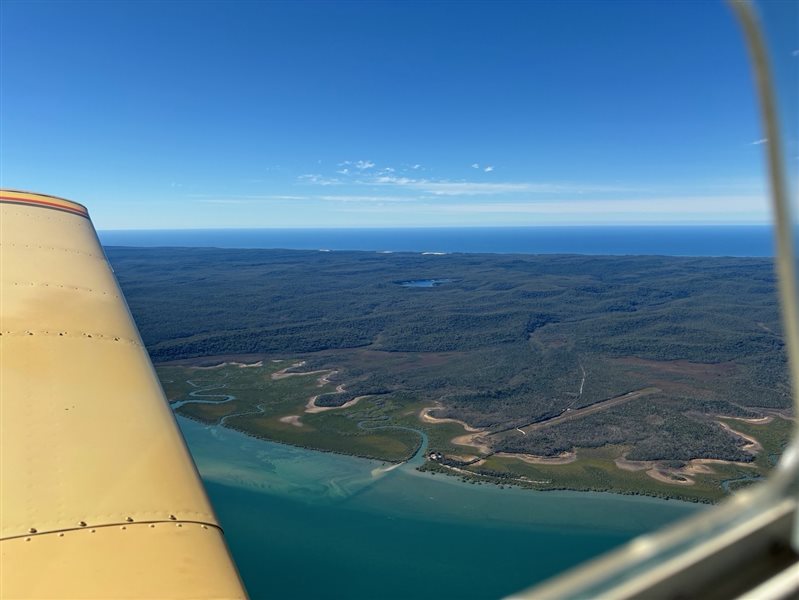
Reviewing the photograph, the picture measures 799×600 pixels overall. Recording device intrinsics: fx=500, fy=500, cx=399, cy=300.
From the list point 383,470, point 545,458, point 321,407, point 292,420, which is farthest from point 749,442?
point 292,420

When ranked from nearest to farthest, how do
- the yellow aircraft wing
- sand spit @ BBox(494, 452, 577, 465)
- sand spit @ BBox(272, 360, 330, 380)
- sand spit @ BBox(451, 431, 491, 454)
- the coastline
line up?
the yellow aircraft wing
the coastline
sand spit @ BBox(494, 452, 577, 465)
sand spit @ BBox(451, 431, 491, 454)
sand spit @ BBox(272, 360, 330, 380)

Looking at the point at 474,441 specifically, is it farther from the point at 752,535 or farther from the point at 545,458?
the point at 752,535

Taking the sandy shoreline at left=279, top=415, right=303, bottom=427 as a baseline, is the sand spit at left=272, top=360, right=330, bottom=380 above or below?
above

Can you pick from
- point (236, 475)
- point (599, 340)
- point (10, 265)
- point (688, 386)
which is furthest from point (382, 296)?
point (10, 265)

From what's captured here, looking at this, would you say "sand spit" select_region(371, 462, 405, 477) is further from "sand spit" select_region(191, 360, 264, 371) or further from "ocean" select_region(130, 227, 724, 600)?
"sand spit" select_region(191, 360, 264, 371)

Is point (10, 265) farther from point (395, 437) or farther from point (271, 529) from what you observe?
point (395, 437)

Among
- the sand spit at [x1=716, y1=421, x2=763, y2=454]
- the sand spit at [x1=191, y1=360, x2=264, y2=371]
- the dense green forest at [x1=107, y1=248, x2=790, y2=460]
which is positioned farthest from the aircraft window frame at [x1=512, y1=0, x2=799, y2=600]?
the sand spit at [x1=191, y1=360, x2=264, y2=371]

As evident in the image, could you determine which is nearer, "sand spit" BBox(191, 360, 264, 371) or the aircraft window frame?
the aircraft window frame
